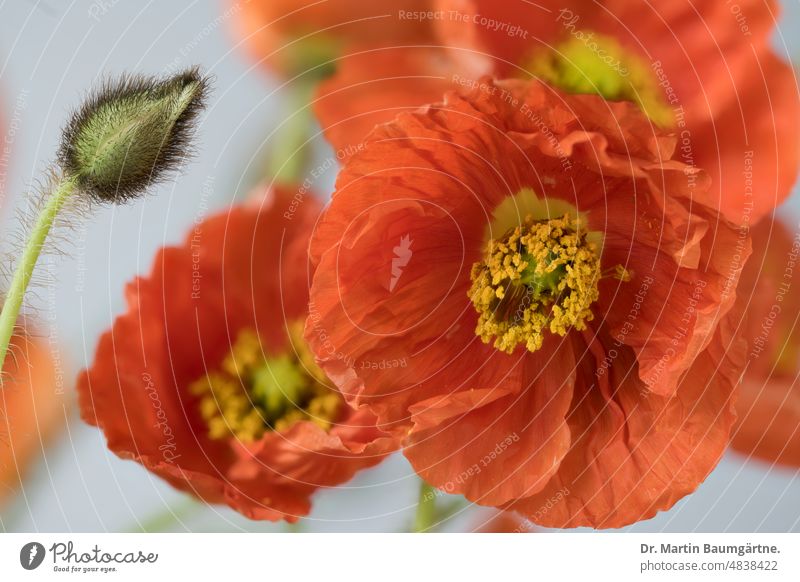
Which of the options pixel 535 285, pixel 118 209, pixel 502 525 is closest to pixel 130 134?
pixel 118 209

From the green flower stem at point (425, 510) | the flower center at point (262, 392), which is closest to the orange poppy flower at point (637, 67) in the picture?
the flower center at point (262, 392)

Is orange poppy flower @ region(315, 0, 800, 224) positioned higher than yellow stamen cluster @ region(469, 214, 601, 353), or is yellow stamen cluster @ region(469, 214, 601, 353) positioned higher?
orange poppy flower @ region(315, 0, 800, 224)

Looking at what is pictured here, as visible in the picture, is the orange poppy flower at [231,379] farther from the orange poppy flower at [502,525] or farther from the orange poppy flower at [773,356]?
the orange poppy flower at [773,356]

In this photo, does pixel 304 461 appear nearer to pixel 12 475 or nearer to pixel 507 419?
pixel 507 419

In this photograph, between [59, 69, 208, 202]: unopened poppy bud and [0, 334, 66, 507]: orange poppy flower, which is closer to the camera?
[59, 69, 208, 202]: unopened poppy bud

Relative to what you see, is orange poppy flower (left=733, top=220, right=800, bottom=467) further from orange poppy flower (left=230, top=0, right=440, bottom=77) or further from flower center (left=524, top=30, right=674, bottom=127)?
orange poppy flower (left=230, top=0, right=440, bottom=77)

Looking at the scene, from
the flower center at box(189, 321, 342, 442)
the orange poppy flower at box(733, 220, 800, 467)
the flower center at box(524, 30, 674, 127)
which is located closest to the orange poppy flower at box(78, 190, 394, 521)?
the flower center at box(189, 321, 342, 442)
